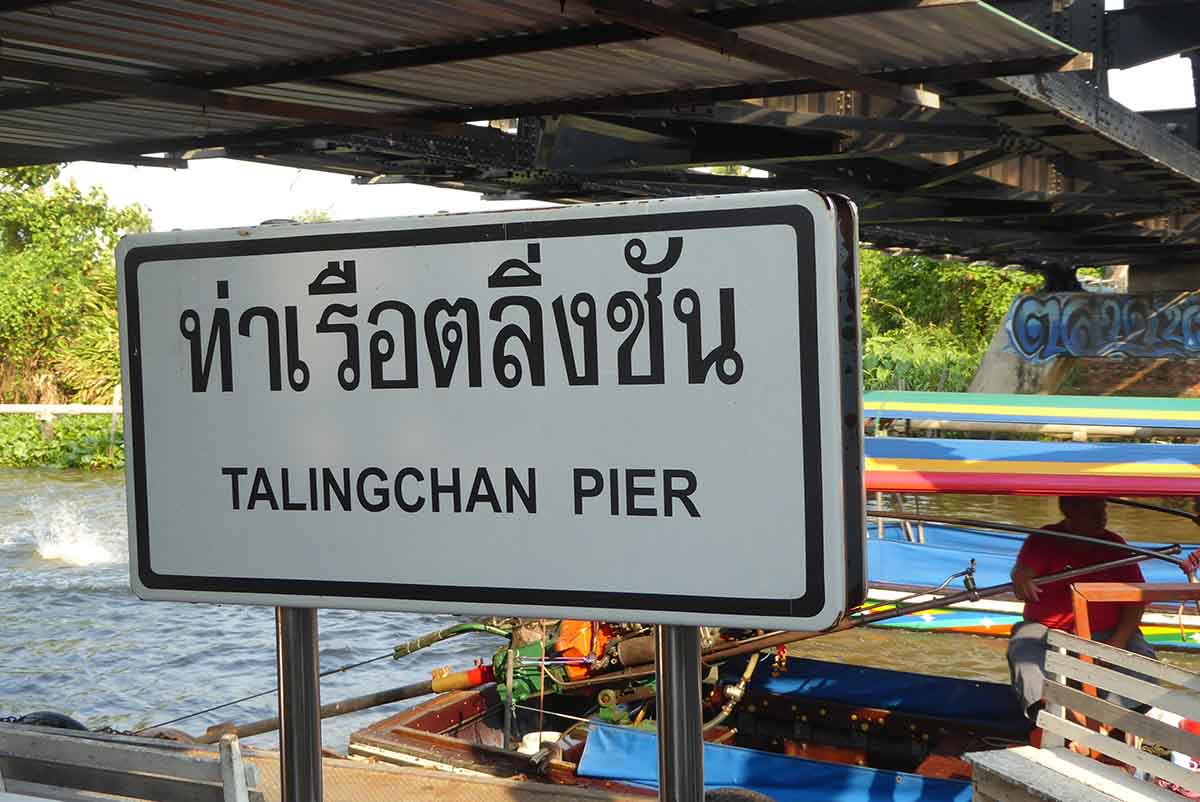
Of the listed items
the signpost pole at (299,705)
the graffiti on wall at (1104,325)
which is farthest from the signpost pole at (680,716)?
the graffiti on wall at (1104,325)

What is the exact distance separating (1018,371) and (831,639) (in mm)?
18300

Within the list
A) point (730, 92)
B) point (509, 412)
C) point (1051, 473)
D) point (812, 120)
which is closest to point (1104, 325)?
point (812, 120)

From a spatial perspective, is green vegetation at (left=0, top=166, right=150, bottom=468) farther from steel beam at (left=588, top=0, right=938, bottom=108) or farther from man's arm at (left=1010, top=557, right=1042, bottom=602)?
man's arm at (left=1010, top=557, right=1042, bottom=602)

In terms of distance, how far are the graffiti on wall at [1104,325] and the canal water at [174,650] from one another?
248 inches

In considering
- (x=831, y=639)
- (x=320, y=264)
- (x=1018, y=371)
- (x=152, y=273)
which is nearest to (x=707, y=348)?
(x=320, y=264)

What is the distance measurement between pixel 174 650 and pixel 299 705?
17482mm

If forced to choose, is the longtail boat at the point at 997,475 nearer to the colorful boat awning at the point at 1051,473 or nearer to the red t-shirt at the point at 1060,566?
the colorful boat awning at the point at 1051,473

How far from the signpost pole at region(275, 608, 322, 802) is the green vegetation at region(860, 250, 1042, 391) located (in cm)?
3759

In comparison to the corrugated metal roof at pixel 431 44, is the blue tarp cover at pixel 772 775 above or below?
below

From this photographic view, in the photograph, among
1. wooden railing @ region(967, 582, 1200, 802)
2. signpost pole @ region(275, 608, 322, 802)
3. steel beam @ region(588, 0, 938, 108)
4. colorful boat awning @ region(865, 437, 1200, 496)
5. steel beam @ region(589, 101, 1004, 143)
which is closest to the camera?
signpost pole @ region(275, 608, 322, 802)

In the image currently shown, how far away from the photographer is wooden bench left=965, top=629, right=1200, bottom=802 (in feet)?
15.8

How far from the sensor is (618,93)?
9.34 metres

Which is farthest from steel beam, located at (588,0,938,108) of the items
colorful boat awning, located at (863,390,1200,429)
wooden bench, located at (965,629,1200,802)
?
colorful boat awning, located at (863,390,1200,429)

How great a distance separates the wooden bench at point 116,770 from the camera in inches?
127
